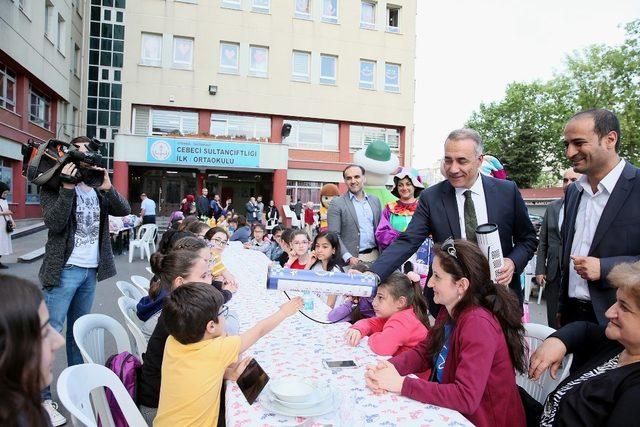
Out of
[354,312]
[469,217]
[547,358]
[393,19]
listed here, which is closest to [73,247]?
[354,312]

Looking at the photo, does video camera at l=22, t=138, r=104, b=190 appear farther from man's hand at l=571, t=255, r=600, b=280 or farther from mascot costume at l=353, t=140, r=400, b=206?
mascot costume at l=353, t=140, r=400, b=206

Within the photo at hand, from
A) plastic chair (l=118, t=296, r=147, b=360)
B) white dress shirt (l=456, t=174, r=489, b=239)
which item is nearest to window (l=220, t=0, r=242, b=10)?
plastic chair (l=118, t=296, r=147, b=360)

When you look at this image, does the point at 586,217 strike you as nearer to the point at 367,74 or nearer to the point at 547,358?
the point at 547,358

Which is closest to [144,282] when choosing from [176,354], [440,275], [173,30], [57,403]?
[57,403]

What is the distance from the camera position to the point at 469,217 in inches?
104

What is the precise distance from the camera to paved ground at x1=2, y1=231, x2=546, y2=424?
4.54 metres

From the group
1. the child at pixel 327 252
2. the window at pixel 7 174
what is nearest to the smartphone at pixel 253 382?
the child at pixel 327 252

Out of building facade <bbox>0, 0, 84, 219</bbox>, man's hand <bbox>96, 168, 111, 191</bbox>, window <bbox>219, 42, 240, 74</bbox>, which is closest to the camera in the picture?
man's hand <bbox>96, 168, 111, 191</bbox>

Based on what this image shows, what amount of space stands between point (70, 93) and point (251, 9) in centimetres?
923

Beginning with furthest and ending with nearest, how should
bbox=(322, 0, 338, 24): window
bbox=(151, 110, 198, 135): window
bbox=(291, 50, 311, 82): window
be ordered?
1. bbox=(322, 0, 338, 24): window
2. bbox=(291, 50, 311, 82): window
3. bbox=(151, 110, 198, 135): window

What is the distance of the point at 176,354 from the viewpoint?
72.1 inches

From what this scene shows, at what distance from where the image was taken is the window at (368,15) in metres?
21.3

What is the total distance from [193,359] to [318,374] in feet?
1.81

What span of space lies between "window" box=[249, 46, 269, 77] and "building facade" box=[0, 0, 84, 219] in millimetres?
8017
